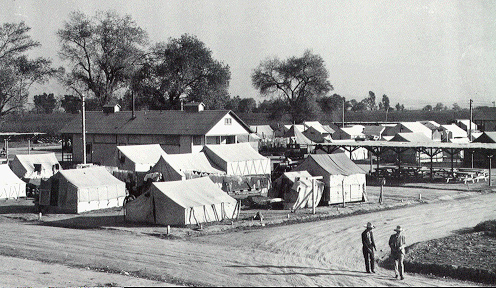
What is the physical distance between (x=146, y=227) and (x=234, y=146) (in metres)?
19.3

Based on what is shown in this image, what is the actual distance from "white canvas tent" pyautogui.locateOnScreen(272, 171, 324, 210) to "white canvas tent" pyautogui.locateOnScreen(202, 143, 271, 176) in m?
10.7

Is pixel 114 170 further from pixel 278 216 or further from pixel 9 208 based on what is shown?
pixel 278 216

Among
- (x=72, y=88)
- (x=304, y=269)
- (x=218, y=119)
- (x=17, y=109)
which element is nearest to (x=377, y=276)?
(x=304, y=269)

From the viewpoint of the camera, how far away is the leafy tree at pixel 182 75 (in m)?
74.1

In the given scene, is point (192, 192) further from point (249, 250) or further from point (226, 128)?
point (226, 128)

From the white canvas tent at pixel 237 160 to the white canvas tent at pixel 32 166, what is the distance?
11.3m

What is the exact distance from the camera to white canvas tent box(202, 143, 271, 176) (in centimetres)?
4131

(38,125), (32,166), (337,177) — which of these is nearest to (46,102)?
(38,125)

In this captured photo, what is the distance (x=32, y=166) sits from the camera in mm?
41469

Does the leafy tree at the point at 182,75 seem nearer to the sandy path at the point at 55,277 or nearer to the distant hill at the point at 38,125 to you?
the distant hill at the point at 38,125

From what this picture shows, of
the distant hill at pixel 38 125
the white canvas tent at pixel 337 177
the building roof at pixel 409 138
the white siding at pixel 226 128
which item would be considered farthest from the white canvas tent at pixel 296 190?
the distant hill at pixel 38 125

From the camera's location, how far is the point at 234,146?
44.0 meters

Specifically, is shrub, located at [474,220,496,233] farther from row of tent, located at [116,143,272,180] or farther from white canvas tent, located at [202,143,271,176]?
white canvas tent, located at [202,143,271,176]

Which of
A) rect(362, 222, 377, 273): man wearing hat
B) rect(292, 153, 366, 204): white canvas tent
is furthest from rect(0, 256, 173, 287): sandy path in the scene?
rect(292, 153, 366, 204): white canvas tent
